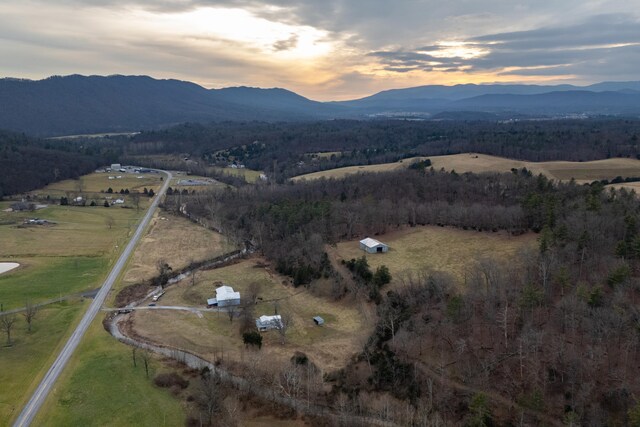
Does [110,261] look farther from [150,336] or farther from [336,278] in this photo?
[336,278]

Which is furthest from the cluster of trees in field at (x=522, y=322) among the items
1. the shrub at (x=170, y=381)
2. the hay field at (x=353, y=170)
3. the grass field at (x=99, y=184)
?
the grass field at (x=99, y=184)

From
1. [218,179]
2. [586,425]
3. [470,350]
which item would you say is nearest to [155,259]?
[470,350]

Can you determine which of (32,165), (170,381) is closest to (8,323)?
(170,381)

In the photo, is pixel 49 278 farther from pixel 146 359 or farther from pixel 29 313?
pixel 146 359

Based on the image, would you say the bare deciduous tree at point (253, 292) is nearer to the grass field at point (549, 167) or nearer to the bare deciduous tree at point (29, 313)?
the bare deciduous tree at point (29, 313)

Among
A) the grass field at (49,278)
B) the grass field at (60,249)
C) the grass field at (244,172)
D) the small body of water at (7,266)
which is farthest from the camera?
the grass field at (244,172)

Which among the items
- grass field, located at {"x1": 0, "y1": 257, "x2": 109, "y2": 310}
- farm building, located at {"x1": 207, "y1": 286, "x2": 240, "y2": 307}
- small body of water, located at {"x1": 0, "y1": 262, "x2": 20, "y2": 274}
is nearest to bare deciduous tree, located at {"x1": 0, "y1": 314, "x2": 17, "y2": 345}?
grass field, located at {"x1": 0, "y1": 257, "x2": 109, "y2": 310}

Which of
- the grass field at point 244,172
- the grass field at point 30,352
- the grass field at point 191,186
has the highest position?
the grass field at point 244,172
